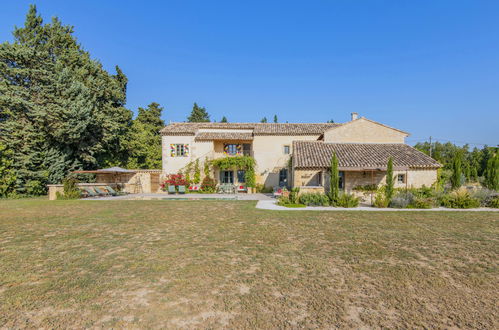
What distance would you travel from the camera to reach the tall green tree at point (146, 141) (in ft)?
107

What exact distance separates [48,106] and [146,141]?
15129mm

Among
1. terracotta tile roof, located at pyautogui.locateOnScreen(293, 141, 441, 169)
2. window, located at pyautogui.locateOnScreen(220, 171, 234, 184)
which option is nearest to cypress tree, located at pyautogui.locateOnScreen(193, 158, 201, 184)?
window, located at pyautogui.locateOnScreen(220, 171, 234, 184)

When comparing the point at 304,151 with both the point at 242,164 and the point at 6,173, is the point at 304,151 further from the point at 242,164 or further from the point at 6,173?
the point at 6,173

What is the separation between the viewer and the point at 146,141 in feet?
124

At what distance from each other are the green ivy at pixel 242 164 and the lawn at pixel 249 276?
52.9 ft

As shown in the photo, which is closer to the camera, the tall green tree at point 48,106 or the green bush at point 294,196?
the green bush at point 294,196

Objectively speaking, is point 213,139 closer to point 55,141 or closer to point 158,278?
point 55,141

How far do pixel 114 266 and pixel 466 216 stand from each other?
14065mm

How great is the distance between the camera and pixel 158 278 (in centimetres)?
476

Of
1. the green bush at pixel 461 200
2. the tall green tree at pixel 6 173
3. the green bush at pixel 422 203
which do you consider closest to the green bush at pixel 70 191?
the tall green tree at pixel 6 173

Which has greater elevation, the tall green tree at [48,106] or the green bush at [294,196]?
the tall green tree at [48,106]

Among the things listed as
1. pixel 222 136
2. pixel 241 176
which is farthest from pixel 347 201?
pixel 222 136

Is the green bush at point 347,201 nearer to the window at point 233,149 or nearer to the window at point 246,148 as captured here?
the window at point 246,148

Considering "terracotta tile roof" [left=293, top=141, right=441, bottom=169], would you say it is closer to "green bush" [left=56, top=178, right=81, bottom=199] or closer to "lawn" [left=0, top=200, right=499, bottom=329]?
"lawn" [left=0, top=200, right=499, bottom=329]
